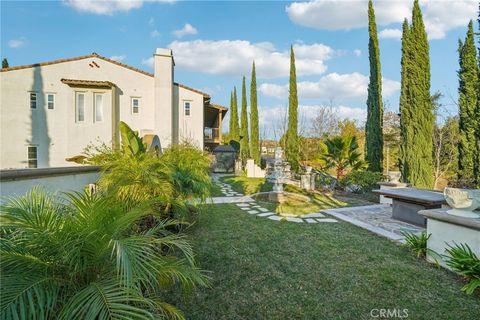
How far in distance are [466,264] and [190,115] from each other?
1699 cm

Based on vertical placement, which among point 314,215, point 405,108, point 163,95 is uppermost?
point 163,95

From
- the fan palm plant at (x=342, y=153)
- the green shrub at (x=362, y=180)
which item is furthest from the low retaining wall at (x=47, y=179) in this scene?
the green shrub at (x=362, y=180)

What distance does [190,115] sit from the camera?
17.9 m

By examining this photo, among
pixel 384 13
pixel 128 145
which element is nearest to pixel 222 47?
pixel 384 13

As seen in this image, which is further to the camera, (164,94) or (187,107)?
(187,107)

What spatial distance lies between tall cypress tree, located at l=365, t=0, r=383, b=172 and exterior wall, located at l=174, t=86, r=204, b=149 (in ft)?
37.0

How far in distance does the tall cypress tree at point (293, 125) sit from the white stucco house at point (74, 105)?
7.21 meters

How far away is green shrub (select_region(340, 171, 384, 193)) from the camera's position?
33.8 feet

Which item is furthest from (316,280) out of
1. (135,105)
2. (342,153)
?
(135,105)

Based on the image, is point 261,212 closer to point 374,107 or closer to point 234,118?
point 374,107

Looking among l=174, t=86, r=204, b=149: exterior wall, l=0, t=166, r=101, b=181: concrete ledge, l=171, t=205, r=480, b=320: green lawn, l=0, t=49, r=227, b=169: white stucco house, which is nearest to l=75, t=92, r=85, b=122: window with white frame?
l=0, t=49, r=227, b=169: white stucco house

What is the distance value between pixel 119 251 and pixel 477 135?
10.4 meters

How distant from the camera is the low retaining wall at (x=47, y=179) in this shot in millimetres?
3373

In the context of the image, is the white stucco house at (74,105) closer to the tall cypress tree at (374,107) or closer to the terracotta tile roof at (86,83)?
the terracotta tile roof at (86,83)
